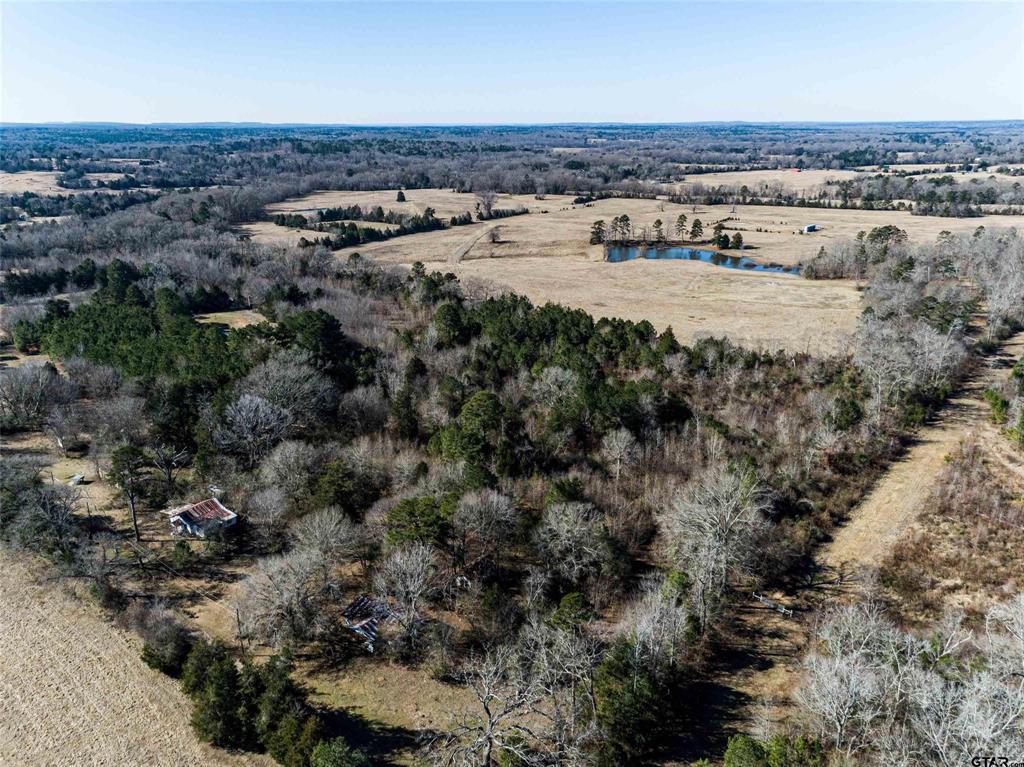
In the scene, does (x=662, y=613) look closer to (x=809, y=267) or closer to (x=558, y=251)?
(x=809, y=267)

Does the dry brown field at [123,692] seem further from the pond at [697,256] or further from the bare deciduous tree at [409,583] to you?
the pond at [697,256]

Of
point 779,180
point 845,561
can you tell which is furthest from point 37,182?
point 779,180

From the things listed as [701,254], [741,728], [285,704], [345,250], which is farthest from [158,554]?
[701,254]

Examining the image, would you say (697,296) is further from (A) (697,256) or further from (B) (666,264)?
(A) (697,256)

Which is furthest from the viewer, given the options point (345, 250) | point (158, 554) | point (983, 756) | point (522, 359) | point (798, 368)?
point (345, 250)

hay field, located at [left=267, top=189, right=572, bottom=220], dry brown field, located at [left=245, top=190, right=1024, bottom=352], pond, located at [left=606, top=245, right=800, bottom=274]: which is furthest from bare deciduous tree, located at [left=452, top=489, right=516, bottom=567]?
hay field, located at [left=267, top=189, right=572, bottom=220]
